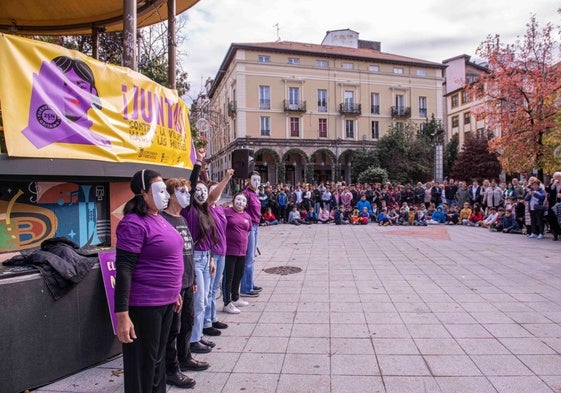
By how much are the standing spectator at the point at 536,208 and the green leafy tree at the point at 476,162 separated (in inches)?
1149

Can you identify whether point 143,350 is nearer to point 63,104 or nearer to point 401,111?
point 63,104

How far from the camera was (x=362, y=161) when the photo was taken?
146 feet

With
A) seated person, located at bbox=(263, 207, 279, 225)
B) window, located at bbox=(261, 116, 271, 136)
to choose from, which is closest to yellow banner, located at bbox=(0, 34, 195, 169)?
seated person, located at bbox=(263, 207, 279, 225)

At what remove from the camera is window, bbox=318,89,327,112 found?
48.1m

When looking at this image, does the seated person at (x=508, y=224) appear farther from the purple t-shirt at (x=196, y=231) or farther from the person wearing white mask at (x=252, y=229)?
the purple t-shirt at (x=196, y=231)

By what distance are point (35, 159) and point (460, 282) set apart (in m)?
6.66

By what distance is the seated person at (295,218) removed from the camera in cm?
1877

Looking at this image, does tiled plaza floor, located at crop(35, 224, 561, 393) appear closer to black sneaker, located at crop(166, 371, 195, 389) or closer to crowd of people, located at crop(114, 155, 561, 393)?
black sneaker, located at crop(166, 371, 195, 389)

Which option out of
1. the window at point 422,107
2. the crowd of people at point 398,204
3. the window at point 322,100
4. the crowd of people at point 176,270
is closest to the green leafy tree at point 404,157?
the window at point 322,100

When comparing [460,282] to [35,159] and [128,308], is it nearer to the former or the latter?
[128,308]

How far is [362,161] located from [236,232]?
4025 cm

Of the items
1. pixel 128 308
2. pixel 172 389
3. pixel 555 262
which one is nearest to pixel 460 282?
pixel 555 262

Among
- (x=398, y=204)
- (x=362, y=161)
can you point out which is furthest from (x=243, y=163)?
(x=362, y=161)

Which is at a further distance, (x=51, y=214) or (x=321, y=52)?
(x=321, y=52)
